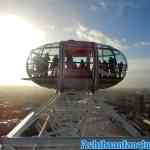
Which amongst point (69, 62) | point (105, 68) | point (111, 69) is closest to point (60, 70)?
point (69, 62)

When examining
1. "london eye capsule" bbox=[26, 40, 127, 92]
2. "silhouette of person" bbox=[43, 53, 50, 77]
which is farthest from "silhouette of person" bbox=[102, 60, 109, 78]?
"silhouette of person" bbox=[43, 53, 50, 77]

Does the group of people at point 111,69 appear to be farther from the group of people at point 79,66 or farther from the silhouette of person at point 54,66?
the silhouette of person at point 54,66

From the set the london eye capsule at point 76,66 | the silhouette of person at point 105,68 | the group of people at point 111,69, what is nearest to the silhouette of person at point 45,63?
the london eye capsule at point 76,66

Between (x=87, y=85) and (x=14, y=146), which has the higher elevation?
(x=87, y=85)

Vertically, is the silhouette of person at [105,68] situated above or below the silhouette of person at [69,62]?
below

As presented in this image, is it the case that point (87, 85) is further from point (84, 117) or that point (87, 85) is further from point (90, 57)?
point (84, 117)

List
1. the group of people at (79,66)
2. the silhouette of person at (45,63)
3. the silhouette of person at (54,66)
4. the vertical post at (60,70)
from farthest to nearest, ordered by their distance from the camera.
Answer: the silhouette of person at (45,63) < the group of people at (79,66) < the silhouette of person at (54,66) < the vertical post at (60,70)

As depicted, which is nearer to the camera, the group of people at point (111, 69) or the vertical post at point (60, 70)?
the vertical post at point (60, 70)

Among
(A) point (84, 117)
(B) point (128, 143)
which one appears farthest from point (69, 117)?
(B) point (128, 143)

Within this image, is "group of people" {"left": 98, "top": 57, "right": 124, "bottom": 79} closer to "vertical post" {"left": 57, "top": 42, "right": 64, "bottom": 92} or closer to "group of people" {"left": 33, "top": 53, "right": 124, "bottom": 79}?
"group of people" {"left": 33, "top": 53, "right": 124, "bottom": 79}
